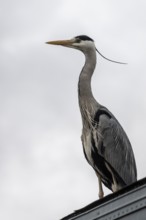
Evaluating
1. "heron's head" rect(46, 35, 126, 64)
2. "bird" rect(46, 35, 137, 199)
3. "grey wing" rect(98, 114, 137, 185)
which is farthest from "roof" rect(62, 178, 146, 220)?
"heron's head" rect(46, 35, 126, 64)

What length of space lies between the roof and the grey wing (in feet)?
12.0

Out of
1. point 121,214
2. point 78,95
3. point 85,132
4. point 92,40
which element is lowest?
point 121,214

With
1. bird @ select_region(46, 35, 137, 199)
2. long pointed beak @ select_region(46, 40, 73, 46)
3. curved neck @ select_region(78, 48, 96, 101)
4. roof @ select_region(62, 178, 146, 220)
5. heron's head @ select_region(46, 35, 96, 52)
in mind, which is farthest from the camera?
long pointed beak @ select_region(46, 40, 73, 46)

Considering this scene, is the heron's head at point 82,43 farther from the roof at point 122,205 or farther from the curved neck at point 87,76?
the roof at point 122,205

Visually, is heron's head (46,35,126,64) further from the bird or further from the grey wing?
the grey wing

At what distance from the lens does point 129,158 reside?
406 inches

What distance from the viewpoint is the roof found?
18.5ft

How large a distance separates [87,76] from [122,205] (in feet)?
17.3

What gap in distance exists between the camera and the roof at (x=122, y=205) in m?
5.62

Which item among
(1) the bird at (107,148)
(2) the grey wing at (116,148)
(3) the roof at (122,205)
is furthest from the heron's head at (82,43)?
(3) the roof at (122,205)

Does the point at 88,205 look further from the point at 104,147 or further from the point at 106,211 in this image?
the point at 104,147

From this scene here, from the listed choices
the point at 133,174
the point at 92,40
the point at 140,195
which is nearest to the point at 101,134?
the point at 133,174

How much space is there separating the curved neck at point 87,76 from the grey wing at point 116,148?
2.10ft

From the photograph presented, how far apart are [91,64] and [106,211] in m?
5.25
